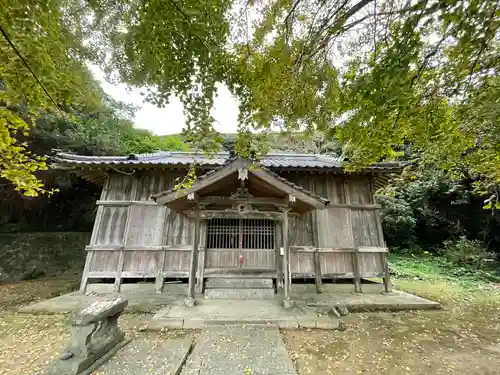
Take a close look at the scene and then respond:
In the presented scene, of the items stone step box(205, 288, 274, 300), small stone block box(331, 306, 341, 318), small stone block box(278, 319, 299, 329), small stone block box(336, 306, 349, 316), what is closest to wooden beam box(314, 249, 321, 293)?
small stone block box(336, 306, 349, 316)

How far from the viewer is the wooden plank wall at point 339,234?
6707 millimetres

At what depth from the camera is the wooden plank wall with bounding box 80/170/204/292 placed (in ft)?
21.3

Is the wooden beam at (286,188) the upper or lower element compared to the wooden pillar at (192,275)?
upper

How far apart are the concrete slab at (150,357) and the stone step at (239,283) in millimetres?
2152

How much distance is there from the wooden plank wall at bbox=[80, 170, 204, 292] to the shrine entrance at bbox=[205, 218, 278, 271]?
0.44 metres

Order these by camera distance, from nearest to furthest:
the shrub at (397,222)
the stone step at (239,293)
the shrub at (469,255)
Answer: the stone step at (239,293)
the shrub at (469,255)
the shrub at (397,222)

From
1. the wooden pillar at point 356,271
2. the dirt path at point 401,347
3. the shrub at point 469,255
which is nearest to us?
the dirt path at point 401,347

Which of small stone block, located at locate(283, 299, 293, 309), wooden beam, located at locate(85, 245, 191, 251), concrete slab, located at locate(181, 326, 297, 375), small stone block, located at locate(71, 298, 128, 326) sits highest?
wooden beam, located at locate(85, 245, 191, 251)

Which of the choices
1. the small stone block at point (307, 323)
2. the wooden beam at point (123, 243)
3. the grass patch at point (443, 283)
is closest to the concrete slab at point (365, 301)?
the small stone block at point (307, 323)

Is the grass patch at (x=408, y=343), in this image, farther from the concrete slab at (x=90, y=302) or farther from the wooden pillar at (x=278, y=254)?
the concrete slab at (x=90, y=302)

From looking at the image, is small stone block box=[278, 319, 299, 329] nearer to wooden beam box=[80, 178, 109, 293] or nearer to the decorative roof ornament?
the decorative roof ornament

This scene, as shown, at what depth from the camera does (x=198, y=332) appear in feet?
14.0

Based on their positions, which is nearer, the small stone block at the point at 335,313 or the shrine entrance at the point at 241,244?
the small stone block at the point at 335,313

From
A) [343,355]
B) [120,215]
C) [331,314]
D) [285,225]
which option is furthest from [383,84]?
[120,215]
